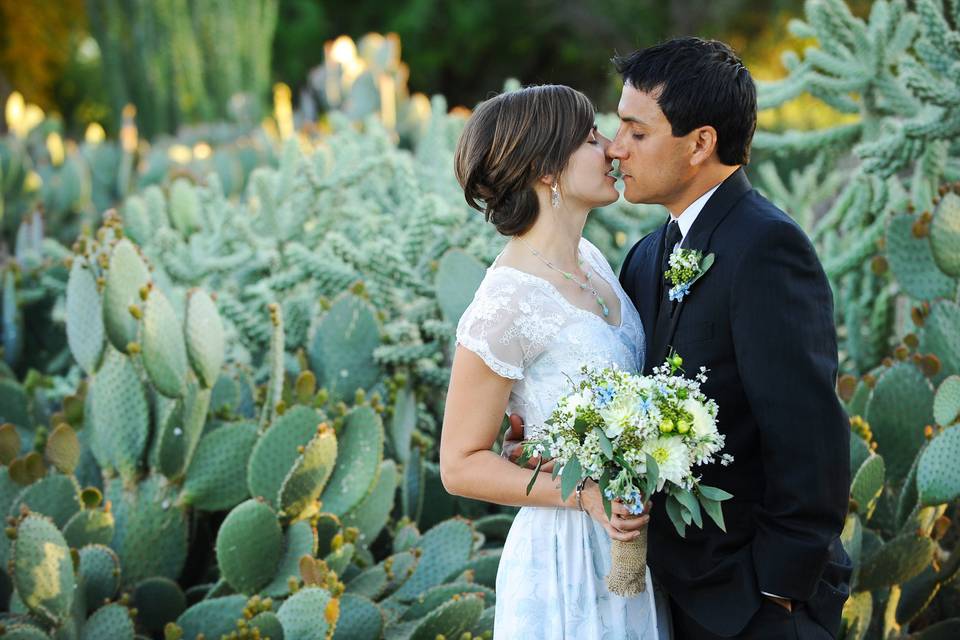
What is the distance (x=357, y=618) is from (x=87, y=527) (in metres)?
0.91

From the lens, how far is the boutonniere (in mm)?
2244

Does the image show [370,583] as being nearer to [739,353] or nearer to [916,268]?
[739,353]

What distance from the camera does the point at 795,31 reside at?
18.5 ft

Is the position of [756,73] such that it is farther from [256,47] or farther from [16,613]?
[16,613]

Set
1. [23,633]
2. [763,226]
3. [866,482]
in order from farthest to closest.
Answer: [866,482] < [23,633] < [763,226]

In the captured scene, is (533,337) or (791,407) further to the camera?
(533,337)

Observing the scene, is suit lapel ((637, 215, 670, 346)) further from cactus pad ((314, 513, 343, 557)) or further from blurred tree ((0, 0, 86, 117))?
blurred tree ((0, 0, 86, 117))

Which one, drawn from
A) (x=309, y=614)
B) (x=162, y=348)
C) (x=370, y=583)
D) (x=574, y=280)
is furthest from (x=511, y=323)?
(x=162, y=348)

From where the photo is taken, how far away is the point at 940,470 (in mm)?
3199

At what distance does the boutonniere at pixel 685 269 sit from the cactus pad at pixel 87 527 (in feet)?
6.74

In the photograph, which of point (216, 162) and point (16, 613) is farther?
point (216, 162)

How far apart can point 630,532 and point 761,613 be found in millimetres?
350

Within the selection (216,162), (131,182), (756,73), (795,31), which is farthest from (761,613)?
(756,73)

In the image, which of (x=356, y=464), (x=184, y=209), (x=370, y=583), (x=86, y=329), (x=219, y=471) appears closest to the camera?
(x=370, y=583)
